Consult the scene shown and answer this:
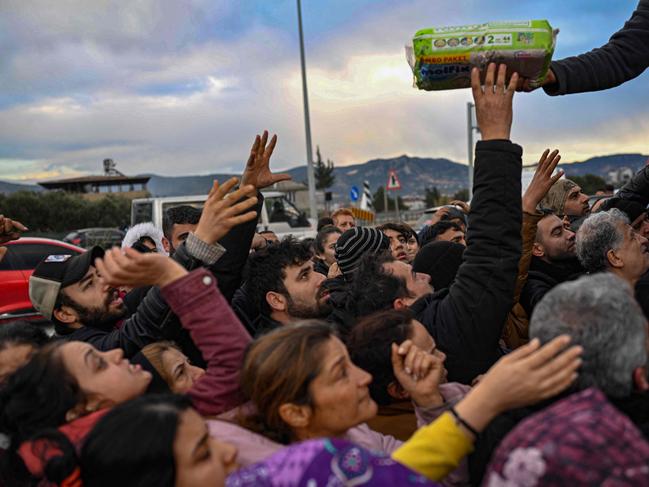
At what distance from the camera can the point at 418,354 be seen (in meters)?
2.06

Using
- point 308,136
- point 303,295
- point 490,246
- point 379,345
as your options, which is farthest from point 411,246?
point 308,136

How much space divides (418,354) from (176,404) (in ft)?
2.71

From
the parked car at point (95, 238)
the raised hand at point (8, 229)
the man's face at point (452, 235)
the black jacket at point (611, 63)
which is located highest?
the black jacket at point (611, 63)

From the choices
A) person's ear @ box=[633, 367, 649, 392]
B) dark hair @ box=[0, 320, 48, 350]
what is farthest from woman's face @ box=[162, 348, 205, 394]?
person's ear @ box=[633, 367, 649, 392]

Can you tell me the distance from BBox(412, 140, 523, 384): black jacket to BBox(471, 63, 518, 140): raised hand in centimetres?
5

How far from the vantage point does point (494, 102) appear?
6.93ft

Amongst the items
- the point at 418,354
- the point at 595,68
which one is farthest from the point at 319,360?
the point at 595,68

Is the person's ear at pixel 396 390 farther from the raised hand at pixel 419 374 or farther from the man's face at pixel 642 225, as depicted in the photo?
the man's face at pixel 642 225

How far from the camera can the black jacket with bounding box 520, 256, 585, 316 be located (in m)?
3.29

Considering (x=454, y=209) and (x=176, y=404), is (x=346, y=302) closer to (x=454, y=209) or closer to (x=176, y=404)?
(x=176, y=404)

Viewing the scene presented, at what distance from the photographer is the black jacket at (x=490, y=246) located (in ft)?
7.03

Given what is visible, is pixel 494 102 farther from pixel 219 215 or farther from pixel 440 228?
pixel 440 228

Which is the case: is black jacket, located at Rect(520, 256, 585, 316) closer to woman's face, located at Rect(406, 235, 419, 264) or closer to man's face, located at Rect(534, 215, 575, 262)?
man's face, located at Rect(534, 215, 575, 262)

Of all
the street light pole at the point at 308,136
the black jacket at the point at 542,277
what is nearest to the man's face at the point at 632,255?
the black jacket at the point at 542,277
